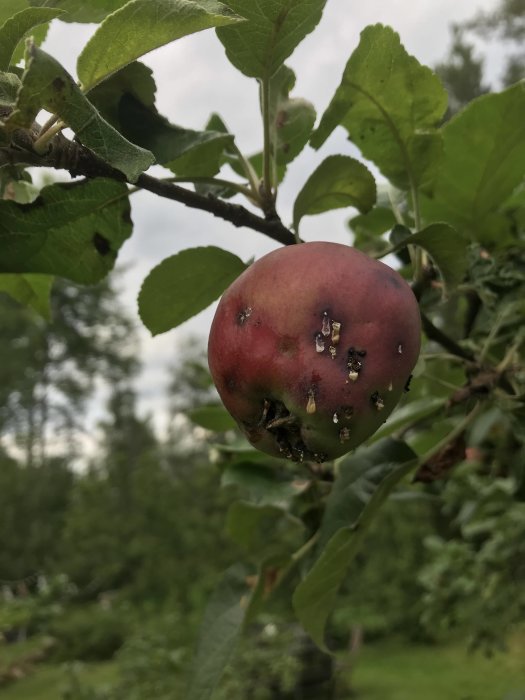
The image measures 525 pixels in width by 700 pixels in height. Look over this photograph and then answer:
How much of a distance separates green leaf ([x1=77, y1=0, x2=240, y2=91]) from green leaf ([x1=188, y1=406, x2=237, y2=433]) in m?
0.64

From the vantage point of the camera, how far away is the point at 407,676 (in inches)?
276

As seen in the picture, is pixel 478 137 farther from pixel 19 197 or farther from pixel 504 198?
→ pixel 19 197

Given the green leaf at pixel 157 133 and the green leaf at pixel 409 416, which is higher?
the green leaf at pixel 157 133

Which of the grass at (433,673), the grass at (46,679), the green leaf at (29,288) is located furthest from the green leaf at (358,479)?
the grass at (46,679)

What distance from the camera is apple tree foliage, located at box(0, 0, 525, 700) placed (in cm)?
57

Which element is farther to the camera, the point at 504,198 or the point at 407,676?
the point at 407,676

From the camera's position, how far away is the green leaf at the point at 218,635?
0.92m

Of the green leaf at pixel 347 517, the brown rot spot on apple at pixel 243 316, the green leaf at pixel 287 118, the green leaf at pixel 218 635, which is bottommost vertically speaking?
the green leaf at pixel 218 635

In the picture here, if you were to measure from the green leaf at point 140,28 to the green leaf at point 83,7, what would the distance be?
0.57 feet

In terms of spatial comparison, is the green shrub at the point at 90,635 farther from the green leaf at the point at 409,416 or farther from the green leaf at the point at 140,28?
the green leaf at the point at 140,28

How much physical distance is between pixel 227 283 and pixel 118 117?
0.75ft

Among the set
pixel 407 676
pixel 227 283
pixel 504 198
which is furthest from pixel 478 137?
pixel 407 676

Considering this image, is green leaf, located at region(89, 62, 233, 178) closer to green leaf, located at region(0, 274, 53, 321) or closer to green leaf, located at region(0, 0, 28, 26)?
green leaf, located at region(0, 0, 28, 26)

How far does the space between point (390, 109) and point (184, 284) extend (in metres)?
0.34
